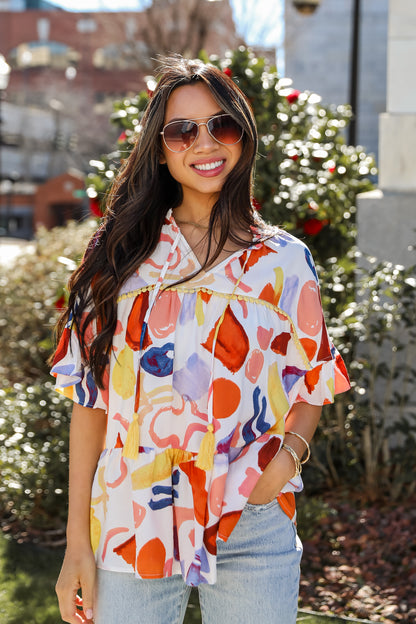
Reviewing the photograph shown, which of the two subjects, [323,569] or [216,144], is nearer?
[216,144]

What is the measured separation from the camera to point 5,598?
3.70 metres

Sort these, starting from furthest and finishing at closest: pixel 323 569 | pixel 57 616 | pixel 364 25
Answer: pixel 364 25 < pixel 323 569 < pixel 57 616

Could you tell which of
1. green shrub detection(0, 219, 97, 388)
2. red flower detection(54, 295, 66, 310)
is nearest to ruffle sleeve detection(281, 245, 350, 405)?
red flower detection(54, 295, 66, 310)

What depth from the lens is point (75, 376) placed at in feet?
6.46

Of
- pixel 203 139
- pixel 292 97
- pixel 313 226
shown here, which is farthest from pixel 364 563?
pixel 292 97

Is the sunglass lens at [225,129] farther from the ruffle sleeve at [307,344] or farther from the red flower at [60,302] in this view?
the red flower at [60,302]

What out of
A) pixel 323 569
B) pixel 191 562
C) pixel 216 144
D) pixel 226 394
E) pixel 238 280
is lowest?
pixel 323 569

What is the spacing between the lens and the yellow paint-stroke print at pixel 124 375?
1.89 metres

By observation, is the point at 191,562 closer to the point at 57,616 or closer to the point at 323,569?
the point at 57,616

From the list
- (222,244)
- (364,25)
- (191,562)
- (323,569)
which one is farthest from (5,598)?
(364,25)

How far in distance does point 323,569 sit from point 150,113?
2.60m

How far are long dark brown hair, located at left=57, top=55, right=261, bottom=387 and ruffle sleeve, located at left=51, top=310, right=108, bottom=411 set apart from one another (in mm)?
28

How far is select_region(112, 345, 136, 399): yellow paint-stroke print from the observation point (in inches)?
74.4

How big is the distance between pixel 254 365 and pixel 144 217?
47 centimetres
